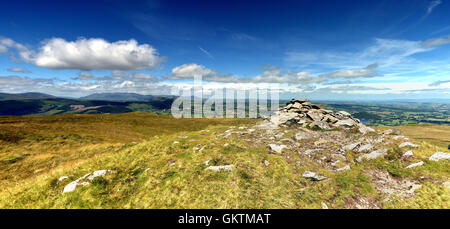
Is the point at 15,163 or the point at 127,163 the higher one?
the point at 127,163

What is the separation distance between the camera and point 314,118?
91.2 feet

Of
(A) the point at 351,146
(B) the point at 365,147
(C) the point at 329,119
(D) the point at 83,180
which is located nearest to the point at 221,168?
(D) the point at 83,180

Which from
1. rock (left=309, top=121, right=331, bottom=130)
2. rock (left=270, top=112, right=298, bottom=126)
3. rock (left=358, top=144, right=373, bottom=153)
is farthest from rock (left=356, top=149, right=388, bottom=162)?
rock (left=270, top=112, right=298, bottom=126)

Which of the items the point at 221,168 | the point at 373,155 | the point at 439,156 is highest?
the point at 439,156

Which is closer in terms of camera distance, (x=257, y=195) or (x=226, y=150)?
(x=257, y=195)

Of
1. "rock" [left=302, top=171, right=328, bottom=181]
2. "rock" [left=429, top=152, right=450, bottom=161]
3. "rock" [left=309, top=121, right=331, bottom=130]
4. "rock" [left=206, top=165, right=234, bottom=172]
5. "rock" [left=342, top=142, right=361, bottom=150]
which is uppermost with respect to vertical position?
"rock" [left=309, top=121, right=331, bottom=130]

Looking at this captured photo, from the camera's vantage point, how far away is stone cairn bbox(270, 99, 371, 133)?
24.6 metres

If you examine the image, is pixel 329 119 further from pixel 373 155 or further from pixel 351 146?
pixel 373 155

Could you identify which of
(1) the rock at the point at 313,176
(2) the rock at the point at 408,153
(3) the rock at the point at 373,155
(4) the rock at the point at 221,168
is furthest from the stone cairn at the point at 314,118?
(4) the rock at the point at 221,168

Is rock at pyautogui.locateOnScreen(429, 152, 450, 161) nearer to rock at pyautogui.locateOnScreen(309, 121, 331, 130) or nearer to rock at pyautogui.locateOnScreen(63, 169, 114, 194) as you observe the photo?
rock at pyautogui.locateOnScreen(309, 121, 331, 130)
